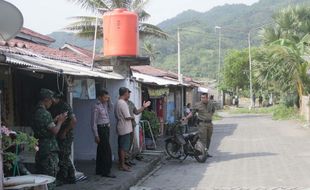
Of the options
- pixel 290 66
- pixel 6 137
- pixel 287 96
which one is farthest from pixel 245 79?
pixel 6 137

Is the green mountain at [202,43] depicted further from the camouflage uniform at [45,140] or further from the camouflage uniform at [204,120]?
the camouflage uniform at [45,140]

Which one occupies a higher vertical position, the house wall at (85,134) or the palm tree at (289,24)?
the palm tree at (289,24)

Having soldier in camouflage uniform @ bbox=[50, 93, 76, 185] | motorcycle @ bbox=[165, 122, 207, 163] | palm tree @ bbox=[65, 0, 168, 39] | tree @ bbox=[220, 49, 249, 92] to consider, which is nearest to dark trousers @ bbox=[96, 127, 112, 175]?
soldier in camouflage uniform @ bbox=[50, 93, 76, 185]

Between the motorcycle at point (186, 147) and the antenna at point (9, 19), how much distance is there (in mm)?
7700

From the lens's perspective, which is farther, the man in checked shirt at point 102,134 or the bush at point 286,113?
the bush at point 286,113

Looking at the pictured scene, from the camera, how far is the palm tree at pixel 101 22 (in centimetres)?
2545

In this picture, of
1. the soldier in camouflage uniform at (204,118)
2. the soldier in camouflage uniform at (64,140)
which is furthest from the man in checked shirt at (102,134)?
the soldier in camouflage uniform at (204,118)

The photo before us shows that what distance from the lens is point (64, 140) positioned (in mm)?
8680

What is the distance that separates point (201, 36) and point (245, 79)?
44824 mm

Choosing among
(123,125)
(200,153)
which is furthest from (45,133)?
(200,153)

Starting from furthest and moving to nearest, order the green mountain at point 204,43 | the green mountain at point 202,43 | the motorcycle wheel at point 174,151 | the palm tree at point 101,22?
the green mountain at point 204,43
the green mountain at point 202,43
the palm tree at point 101,22
the motorcycle wheel at point 174,151

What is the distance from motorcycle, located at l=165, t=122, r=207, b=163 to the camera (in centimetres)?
1284

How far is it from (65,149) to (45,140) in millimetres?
1144

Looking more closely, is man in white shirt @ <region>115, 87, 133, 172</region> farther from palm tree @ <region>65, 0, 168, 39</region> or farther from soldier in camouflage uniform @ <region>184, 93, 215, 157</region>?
palm tree @ <region>65, 0, 168, 39</region>
